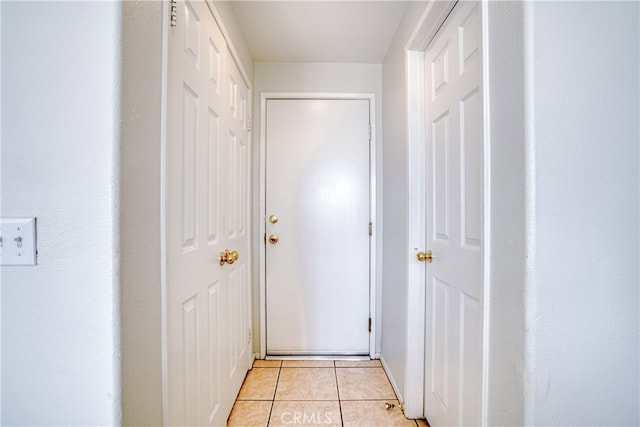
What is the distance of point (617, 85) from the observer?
70 centimetres

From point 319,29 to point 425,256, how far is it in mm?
1512

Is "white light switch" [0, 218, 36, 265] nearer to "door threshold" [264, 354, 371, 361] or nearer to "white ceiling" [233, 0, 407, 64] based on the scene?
"white ceiling" [233, 0, 407, 64]

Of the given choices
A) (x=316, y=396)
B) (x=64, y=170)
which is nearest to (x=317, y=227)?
(x=316, y=396)

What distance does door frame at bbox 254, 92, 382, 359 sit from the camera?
2.21 meters

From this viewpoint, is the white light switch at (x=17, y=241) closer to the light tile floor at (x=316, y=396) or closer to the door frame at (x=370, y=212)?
the light tile floor at (x=316, y=396)

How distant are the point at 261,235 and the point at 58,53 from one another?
1.64 metres

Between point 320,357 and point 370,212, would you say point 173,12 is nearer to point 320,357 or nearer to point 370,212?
point 370,212

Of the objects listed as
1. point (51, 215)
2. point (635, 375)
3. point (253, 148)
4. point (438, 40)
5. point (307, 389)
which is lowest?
point (307, 389)

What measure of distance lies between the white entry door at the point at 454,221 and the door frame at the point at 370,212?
729mm

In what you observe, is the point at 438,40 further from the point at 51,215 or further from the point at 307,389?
the point at 307,389

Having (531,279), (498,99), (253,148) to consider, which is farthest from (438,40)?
(253,148)

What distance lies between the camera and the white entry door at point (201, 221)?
0.96 meters

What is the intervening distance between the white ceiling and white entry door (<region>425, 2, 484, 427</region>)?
47cm

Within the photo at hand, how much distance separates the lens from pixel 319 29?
184 cm
